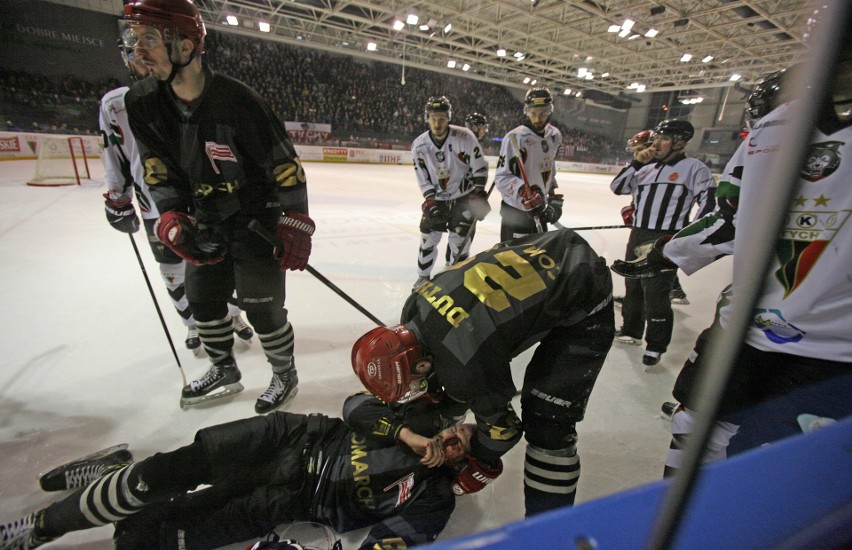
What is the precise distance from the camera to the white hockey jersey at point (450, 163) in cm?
363

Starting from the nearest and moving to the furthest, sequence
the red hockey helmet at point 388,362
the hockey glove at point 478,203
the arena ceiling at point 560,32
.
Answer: the red hockey helmet at point 388,362
the hockey glove at point 478,203
the arena ceiling at point 560,32

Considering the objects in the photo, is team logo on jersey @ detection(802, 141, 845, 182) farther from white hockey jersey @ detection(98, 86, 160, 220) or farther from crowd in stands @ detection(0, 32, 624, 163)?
crowd in stands @ detection(0, 32, 624, 163)

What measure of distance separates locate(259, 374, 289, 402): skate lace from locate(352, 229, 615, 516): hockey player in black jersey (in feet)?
3.14

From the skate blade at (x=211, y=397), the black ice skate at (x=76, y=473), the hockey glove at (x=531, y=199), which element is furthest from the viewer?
the hockey glove at (x=531, y=199)

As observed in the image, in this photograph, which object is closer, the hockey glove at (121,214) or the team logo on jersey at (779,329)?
the team logo on jersey at (779,329)

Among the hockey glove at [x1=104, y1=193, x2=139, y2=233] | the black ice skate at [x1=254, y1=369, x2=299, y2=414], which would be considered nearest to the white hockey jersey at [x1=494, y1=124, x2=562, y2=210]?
the black ice skate at [x1=254, y1=369, x2=299, y2=414]

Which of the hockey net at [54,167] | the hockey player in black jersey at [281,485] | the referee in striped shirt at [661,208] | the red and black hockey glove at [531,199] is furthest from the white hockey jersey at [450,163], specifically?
the hockey net at [54,167]

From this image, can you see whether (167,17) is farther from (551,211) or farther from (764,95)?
(551,211)

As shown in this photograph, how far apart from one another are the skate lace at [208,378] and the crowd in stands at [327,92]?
11.5 meters

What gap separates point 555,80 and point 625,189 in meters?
21.6

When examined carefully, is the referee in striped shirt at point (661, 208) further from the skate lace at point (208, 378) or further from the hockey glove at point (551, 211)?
the skate lace at point (208, 378)

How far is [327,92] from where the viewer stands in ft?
56.0

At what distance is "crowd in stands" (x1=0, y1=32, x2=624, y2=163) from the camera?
10.9 m

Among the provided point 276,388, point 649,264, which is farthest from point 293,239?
point 649,264
